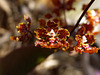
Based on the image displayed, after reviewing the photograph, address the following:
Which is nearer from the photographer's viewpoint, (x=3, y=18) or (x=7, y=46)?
(x=7, y=46)

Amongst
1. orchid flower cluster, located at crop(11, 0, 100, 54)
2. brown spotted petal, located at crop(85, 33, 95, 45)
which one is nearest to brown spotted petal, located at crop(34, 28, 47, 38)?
orchid flower cluster, located at crop(11, 0, 100, 54)

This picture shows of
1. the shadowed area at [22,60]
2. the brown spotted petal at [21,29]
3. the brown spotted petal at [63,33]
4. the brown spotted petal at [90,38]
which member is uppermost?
the brown spotted petal at [21,29]

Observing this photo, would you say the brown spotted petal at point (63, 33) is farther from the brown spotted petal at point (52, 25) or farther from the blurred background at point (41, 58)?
the blurred background at point (41, 58)

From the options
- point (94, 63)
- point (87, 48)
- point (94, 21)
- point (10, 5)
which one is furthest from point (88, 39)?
point (10, 5)

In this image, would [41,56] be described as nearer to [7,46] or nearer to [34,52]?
[34,52]

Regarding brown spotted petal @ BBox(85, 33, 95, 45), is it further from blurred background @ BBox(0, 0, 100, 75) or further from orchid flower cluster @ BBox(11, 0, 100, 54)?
blurred background @ BBox(0, 0, 100, 75)

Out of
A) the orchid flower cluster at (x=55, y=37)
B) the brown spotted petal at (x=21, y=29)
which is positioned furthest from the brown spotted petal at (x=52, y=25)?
the brown spotted petal at (x=21, y=29)

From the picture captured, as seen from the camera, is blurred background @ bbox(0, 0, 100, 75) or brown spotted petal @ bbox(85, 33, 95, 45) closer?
brown spotted petal @ bbox(85, 33, 95, 45)

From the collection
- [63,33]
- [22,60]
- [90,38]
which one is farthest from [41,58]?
[90,38]
